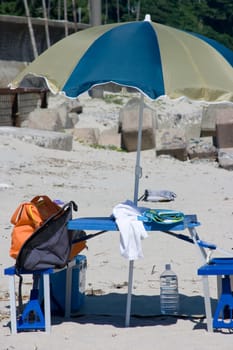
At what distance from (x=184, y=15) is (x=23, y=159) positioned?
2719 inches

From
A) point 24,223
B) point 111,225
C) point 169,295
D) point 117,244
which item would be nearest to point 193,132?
point 117,244

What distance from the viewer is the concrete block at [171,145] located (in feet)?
60.7

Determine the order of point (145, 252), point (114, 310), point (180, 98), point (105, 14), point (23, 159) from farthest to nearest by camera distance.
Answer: point (105, 14) → point (23, 159) → point (145, 252) → point (114, 310) → point (180, 98)

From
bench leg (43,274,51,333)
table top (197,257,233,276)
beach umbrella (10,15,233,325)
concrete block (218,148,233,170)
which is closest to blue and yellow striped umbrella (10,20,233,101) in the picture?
beach umbrella (10,15,233,325)

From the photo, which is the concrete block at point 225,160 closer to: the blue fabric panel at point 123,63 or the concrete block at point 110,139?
the concrete block at point 110,139

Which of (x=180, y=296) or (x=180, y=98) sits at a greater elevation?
(x=180, y=98)

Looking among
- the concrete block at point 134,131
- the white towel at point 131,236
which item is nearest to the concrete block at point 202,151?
the concrete block at point 134,131

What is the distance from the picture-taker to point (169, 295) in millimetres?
6742

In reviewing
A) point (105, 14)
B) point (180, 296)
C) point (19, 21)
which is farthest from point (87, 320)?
point (105, 14)

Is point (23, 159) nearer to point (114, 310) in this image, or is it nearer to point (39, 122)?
point (39, 122)

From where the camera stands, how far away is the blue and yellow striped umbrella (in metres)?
6.06

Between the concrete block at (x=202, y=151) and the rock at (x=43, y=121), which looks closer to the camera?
the concrete block at (x=202, y=151)

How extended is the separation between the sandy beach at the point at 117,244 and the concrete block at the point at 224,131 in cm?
86

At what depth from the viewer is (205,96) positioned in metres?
6.10
